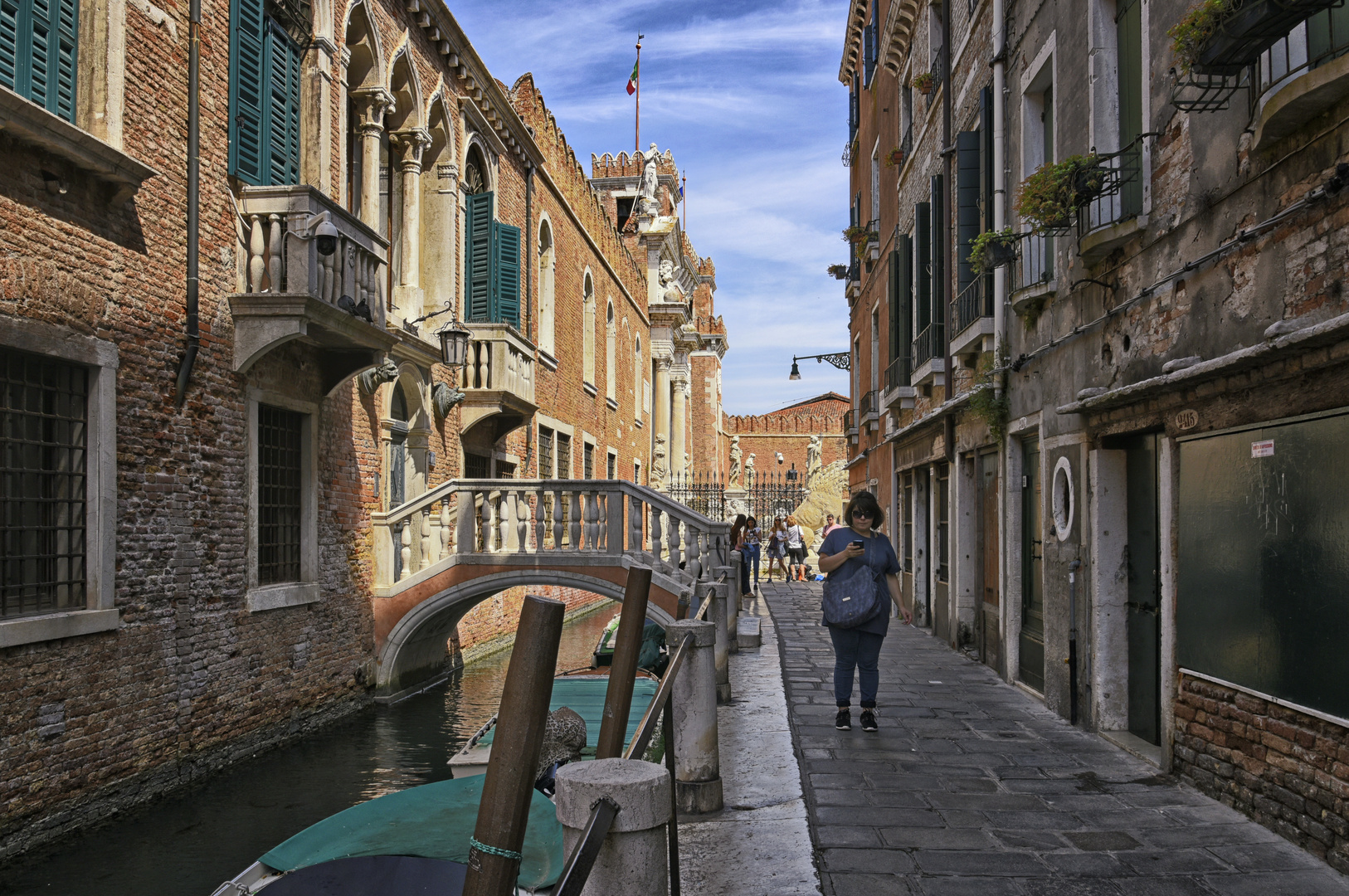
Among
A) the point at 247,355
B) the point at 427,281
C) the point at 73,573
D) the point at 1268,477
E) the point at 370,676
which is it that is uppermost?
the point at 427,281

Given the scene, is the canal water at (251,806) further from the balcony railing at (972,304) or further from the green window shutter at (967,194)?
the green window shutter at (967,194)

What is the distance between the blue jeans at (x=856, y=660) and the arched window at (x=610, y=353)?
706 inches

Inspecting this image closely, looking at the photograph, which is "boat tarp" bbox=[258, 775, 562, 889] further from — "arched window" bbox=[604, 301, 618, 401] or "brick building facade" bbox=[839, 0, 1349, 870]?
"arched window" bbox=[604, 301, 618, 401]

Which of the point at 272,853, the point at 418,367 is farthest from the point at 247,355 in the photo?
the point at 272,853

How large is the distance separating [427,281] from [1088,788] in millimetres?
10717

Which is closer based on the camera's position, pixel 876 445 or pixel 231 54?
pixel 231 54

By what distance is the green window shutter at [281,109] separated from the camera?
9.30m

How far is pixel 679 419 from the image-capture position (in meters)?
37.2

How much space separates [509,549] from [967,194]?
20.0 feet

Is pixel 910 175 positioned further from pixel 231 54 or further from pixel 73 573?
pixel 73 573

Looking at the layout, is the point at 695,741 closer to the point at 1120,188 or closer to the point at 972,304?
the point at 1120,188

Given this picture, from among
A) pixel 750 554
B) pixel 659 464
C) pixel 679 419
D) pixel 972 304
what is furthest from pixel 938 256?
pixel 679 419

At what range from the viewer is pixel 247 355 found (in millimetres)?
8656

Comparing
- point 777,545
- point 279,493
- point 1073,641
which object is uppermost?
point 279,493
